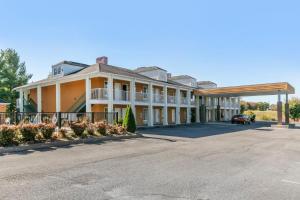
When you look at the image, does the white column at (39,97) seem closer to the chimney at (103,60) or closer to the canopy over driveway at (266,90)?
the chimney at (103,60)

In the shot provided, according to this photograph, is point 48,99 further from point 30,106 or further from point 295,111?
point 295,111

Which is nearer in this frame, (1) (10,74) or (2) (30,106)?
(2) (30,106)

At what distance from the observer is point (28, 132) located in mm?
13008

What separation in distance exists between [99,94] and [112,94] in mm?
1276

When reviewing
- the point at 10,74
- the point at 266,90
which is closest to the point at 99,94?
the point at 266,90

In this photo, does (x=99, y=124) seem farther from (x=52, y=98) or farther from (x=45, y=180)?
(x=52, y=98)

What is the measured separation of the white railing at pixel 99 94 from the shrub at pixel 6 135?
1155 centimetres

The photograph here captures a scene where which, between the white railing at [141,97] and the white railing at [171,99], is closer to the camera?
the white railing at [141,97]

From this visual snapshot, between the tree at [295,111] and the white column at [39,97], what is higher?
the white column at [39,97]

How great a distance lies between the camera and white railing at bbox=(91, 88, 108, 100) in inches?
933

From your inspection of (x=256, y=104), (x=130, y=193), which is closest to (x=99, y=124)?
(x=130, y=193)

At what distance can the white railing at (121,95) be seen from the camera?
81.9 feet

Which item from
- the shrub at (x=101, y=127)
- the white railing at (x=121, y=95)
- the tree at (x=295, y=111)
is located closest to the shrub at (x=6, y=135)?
the shrub at (x=101, y=127)

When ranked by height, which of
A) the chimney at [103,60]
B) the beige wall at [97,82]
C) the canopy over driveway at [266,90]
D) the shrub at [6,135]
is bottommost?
the shrub at [6,135]
